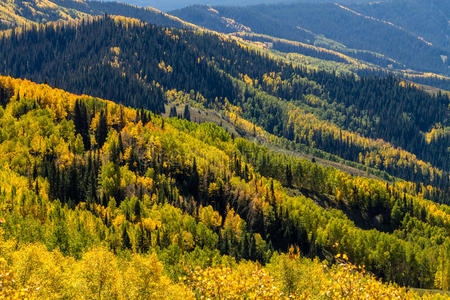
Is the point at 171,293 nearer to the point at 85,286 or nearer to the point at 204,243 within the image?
the point at 85,286

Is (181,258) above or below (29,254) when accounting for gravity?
below

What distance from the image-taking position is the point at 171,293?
66.9 meters

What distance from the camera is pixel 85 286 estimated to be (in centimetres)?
6231

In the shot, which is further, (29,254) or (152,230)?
(152,230)

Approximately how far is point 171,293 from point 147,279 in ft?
16.5

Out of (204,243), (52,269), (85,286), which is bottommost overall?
(204,243)

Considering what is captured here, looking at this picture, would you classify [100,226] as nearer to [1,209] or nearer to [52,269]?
[1,209]

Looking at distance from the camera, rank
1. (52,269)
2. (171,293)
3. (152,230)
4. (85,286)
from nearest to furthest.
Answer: (85,286) → (171,293) → (52,269) → (152,230)

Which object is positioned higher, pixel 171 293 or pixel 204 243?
pixel 171 293

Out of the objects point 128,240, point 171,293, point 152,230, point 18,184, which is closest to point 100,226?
point 128,240

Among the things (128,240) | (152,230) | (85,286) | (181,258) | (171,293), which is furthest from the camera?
(152,230)

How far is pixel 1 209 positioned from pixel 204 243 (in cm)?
8697

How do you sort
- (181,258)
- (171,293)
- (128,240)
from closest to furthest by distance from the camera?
(171,293) < (181,258) < (128,240)

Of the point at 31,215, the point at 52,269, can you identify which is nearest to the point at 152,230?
the point at 31,215
